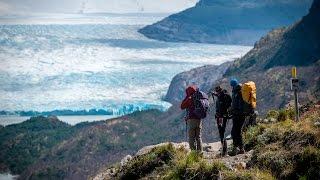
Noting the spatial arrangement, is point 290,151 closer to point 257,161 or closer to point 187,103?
point 257,161

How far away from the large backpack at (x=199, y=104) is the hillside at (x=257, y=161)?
46.0 inches

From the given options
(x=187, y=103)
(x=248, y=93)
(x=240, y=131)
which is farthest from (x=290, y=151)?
(x=187, y=103)

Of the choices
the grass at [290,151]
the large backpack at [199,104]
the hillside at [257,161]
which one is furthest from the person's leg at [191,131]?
the grass at [290,151]

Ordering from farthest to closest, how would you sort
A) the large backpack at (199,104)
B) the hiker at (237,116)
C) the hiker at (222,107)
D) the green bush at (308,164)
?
the hiker at (222,107), the large backpack at (199,104), the hiker at (237,116), the green bush at (308,164)

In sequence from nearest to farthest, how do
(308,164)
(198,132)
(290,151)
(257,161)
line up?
(308,164)
(290,151)
(257,161)
(198,132)

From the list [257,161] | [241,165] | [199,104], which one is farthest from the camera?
[199,104]

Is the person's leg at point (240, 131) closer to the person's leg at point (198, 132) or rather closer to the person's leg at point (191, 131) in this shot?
the person's leg at point (198, 132)

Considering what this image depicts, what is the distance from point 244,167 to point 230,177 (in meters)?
1.51

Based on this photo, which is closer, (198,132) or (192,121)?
(192,121)

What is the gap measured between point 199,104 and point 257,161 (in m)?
3.66

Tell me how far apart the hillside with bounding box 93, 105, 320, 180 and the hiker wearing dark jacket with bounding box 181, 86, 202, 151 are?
90 cm

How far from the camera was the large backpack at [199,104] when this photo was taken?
63.1 feet

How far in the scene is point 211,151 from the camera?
74.9ft

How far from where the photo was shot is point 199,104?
63.2 feet
